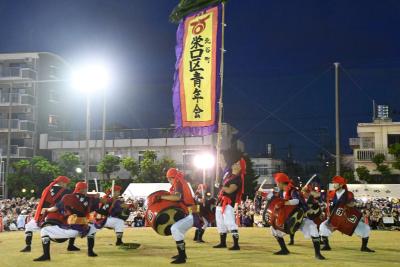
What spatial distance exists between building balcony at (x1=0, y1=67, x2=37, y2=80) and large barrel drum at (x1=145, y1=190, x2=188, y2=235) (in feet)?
122

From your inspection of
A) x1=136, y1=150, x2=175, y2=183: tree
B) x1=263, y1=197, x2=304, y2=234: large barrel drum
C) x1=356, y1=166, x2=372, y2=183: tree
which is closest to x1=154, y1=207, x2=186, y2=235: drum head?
x1=263, y1=197, x2=304, y2=234: large barrel drum

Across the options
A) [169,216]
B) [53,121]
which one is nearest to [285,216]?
[169,216]

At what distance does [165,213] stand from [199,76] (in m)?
5.46

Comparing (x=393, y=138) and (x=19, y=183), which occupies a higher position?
(x=393, y=138)

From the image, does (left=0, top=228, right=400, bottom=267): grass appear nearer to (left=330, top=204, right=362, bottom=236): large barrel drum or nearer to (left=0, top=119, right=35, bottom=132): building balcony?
(left=330, top=204, right=362, bottom=236): large barrel drum

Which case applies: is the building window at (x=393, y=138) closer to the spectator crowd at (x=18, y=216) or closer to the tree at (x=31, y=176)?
the spectator crowd at (x=18, y=216)

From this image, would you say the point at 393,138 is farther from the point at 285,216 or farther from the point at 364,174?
the point at 285,216

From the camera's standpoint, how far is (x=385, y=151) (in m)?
39.8

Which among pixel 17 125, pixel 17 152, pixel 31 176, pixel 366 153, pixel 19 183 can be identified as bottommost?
pixel 19 183

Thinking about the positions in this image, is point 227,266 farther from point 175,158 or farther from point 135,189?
point 175,158

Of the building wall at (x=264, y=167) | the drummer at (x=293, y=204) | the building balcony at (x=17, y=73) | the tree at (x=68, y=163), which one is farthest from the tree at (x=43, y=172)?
the drummer at (x=293, y=204)

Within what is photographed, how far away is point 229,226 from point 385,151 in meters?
31.3

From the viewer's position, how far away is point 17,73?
43.8 meters

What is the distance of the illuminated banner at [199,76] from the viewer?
45.9 feet
